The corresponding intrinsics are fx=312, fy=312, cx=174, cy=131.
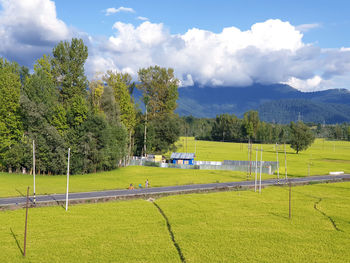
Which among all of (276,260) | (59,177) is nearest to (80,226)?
(276,260)

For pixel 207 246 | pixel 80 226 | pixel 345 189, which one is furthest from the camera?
pixel 345 189

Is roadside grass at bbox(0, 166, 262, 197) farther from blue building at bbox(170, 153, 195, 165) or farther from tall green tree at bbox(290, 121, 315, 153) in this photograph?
tall green tree at bbox(290, 121, 315, 153)

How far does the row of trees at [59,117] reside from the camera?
73.9m

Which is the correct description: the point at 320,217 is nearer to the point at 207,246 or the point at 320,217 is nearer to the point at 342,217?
the point at 342,217

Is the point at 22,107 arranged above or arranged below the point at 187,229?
above

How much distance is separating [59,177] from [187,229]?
44.7 meters

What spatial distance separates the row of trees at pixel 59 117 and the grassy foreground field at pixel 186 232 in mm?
34416

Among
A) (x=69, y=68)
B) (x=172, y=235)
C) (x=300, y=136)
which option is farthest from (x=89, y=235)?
(x=300, y=136)

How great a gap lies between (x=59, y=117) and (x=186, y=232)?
2135 inches

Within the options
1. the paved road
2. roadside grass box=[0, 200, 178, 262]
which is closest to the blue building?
the paved road

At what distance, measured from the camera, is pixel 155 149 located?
115m

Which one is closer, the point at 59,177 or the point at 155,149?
the point at 59,177

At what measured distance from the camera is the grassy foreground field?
28109mm

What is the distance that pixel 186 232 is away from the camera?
34.1m
